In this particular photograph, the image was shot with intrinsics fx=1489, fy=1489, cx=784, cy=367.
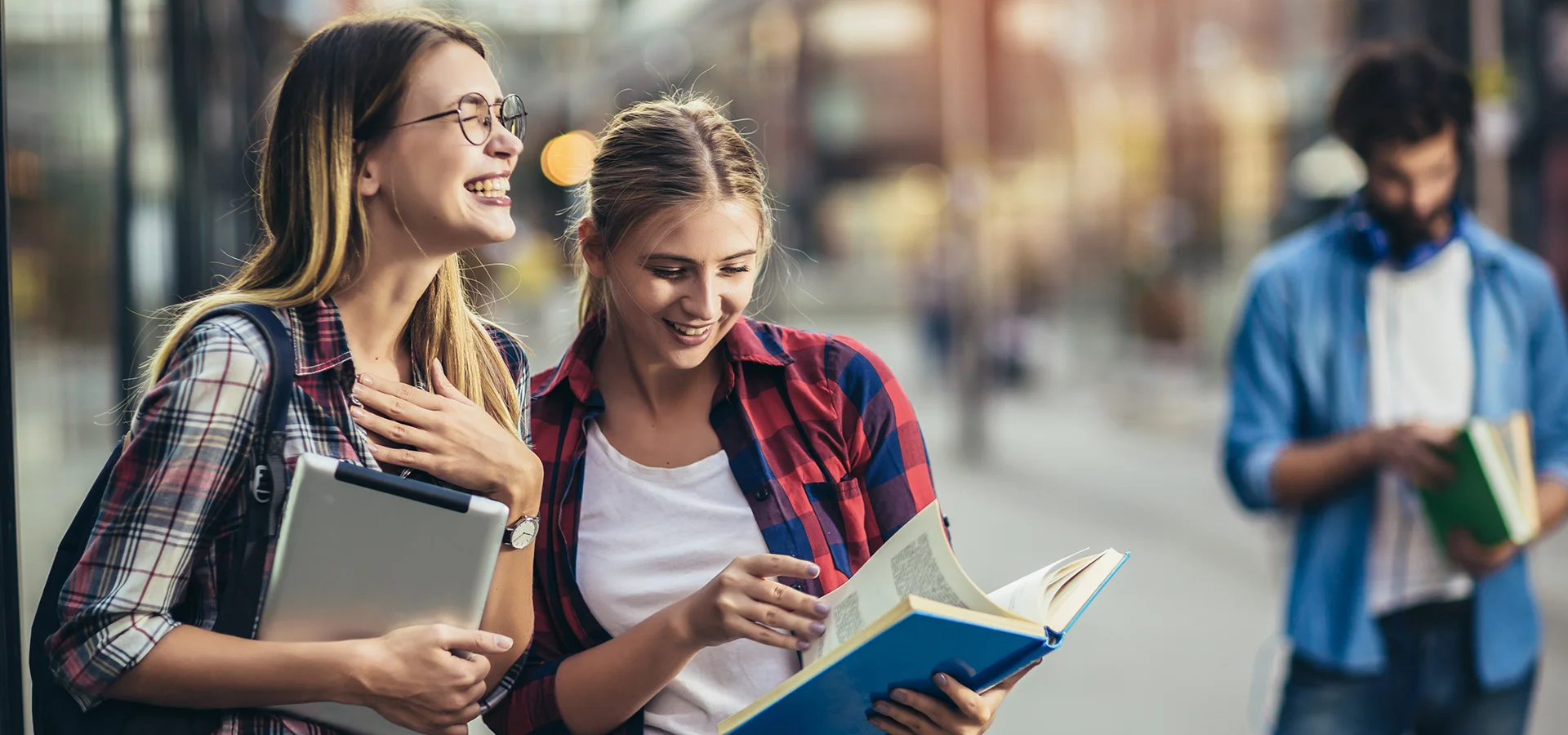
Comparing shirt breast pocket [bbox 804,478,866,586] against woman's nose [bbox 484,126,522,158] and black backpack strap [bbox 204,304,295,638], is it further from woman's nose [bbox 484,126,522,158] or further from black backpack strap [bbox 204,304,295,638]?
black backpack strap [bbox 204,304,295,638]

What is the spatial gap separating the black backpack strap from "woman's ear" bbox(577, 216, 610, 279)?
527 millimetres

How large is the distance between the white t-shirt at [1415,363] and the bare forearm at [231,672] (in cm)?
206

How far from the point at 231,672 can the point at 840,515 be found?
0.77 meters

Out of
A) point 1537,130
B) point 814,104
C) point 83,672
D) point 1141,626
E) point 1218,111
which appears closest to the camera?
point 83,672

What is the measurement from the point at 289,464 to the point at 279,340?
13 centimetres

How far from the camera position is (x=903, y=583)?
1614mm

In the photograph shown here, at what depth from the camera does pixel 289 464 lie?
5.05 feet

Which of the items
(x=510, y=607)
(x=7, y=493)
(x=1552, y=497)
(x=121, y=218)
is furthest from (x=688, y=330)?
(x=121, y=218)

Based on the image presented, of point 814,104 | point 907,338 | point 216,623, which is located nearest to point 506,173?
point 216,623

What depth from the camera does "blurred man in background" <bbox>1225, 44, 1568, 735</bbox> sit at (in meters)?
2.79

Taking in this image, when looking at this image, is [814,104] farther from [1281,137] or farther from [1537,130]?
[1537,130]

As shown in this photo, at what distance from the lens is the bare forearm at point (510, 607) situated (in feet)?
5.61

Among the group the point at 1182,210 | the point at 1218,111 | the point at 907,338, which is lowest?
the point at 907,338

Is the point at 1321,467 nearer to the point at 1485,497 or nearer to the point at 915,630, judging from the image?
the point at 1485,497
